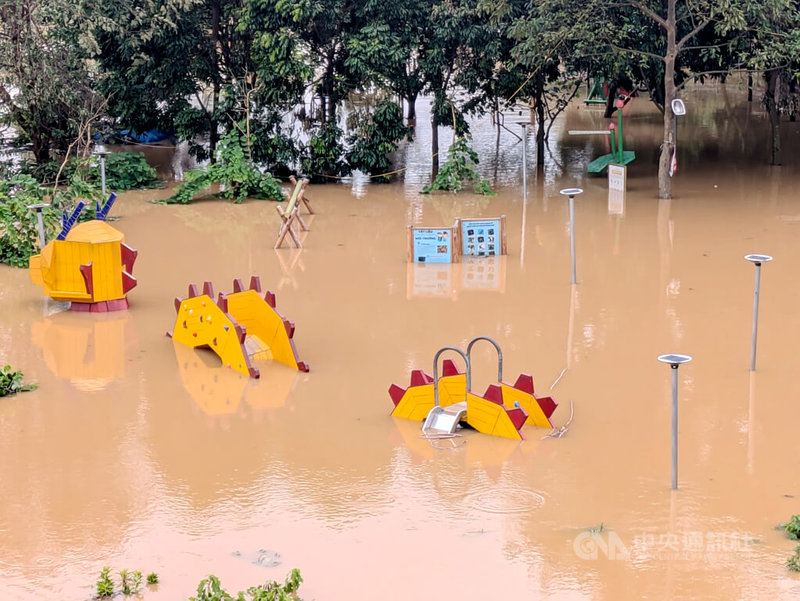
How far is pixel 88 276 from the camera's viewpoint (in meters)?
13.2

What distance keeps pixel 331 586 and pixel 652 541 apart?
2190 mm

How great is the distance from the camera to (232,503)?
8.30 m

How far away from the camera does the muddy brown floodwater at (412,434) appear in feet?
24.2

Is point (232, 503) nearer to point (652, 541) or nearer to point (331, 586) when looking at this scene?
point (331, 586)

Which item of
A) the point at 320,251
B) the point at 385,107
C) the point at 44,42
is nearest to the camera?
the point at 320,251

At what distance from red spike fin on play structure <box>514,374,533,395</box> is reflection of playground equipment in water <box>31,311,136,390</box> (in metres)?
4.06

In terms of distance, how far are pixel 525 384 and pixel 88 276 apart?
5935mm

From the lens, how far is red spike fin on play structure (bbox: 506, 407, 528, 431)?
9305mm

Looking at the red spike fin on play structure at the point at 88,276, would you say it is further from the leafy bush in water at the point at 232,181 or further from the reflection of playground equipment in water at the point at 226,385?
the leafy bush in water at the point at 232,181

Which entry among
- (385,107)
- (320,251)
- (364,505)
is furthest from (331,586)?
(385,107)

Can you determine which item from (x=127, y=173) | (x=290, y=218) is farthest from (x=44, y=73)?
(x=290, y=218)

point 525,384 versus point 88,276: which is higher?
point 88,276

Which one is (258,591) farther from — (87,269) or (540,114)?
(540,114)

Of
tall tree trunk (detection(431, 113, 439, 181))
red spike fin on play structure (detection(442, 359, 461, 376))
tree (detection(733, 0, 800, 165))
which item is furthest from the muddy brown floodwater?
tall tree trunk (detection(431, 113, 439, 181))
